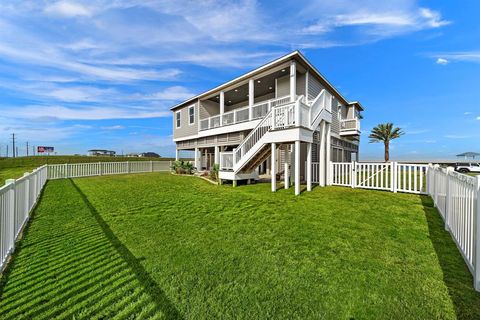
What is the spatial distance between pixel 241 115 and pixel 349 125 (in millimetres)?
9072

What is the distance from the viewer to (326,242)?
388cm

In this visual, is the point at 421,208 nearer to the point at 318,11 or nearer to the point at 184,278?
the point at 184,278

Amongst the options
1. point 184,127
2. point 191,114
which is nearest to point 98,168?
point 184,127

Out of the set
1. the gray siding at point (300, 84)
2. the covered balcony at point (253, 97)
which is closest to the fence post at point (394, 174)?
the covered balcony at point (253, 97)

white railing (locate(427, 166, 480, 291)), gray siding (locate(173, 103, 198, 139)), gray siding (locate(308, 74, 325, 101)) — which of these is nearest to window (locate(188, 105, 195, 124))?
gray siding (locate(173, 103, 198, 139))

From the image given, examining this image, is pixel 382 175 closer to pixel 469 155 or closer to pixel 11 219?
pixel 11 219

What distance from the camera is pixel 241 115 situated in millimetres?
14055

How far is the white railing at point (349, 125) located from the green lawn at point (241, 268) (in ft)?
38.9

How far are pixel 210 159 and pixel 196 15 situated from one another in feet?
40.2

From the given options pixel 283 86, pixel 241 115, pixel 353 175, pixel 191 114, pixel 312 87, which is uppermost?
pixel 283 86

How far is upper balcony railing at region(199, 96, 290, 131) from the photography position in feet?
39.2

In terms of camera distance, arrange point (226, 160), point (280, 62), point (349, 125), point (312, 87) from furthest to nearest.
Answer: point (349, 125) → point (312, 87) → point (226, 160) → point (280, 62)

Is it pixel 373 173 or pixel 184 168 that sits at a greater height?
pixel 373 173

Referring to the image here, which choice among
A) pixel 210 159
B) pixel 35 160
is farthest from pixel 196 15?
pixel 35 160
